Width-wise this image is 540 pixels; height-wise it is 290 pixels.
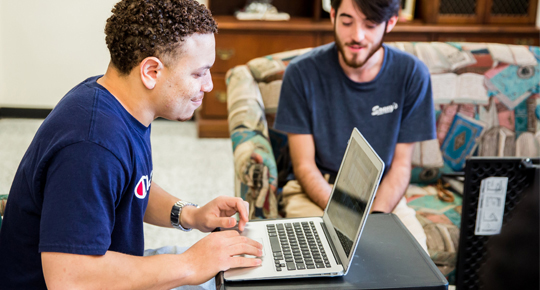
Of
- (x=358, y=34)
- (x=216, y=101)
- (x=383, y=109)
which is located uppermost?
(x=358, y=34)

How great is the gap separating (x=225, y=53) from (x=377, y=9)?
2126mm

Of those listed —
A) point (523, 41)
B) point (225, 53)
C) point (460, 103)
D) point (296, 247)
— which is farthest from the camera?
point (523, 41)

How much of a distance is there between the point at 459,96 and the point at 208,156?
187 cm

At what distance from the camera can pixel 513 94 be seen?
1996 millimetres

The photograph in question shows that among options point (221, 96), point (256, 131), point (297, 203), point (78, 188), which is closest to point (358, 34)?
point (256, 131)

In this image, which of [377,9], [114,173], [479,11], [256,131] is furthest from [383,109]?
[479,11]

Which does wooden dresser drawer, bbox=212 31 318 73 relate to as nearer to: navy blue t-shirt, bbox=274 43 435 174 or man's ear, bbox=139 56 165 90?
navy blue t-shirt, bbox=274 43 435 174

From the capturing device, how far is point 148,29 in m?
0.89

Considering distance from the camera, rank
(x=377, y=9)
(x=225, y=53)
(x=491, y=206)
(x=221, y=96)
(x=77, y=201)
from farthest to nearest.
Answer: (x=221, y=96), (x=225, y=53), (x=377, y=9), (x=491, y=206), (x=77, y=201)

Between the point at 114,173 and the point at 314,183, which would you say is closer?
the point at 114,173

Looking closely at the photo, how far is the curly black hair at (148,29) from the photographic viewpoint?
0.89 m

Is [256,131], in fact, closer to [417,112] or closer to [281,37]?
[417,112]

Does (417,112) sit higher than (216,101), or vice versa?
(417,112)

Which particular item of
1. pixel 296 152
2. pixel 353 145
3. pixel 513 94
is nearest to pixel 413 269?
pixel 353 145
